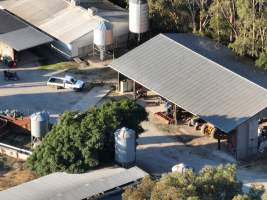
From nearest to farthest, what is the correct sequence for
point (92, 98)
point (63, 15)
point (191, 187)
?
point (191, 187) → point (92, 98) → point (63, 15)

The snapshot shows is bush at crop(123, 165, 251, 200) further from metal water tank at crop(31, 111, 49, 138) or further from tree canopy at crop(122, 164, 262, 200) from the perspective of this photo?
metal water tank at crop(31, 111, 49, 138)

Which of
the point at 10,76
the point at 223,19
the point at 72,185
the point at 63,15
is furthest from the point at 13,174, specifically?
the point at 63,15

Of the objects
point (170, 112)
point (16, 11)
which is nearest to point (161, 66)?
point (170, 112)

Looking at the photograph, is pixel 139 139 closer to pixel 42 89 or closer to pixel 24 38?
pixel 42 89

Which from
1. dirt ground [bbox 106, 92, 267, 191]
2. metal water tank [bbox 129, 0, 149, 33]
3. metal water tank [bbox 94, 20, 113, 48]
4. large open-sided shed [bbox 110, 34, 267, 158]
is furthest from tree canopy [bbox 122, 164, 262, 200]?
metal water tank [bbox 129, 0, 149, 33]

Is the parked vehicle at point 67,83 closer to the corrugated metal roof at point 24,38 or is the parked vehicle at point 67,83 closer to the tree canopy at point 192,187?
the corrugated metal roof at point 24,38
